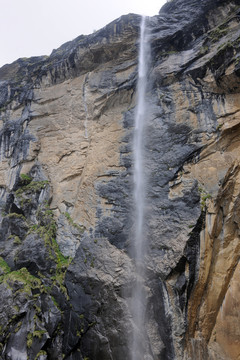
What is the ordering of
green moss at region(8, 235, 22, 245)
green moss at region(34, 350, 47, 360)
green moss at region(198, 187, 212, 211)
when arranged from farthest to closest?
1. green moss at region(8, 235, 22, 245)
2. green moss at region(198, 187, 212, 211)
3. green moss at region(34, 350, 47, 360)

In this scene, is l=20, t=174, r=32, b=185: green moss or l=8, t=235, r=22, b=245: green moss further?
l=20, t=174, r=32, b=185: green moss

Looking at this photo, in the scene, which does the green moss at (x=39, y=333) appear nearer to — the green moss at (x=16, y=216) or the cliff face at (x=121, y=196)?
the cliff face at (x=121, y=196)

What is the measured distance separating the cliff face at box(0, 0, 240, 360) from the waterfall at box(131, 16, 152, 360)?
0.54 ft

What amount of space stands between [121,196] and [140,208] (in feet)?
3.16

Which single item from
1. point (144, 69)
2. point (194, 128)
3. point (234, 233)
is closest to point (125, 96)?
point (144, 69)

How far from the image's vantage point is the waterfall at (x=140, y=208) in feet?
25.0

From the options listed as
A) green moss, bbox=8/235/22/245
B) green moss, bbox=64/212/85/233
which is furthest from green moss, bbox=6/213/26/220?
green moss, bbox=64/212/85/233

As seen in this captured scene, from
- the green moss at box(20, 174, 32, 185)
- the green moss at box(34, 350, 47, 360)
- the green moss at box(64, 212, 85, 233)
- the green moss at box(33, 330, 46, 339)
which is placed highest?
the green moss at box(20, 174, 32, 185)

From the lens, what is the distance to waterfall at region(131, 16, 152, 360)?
300 inches

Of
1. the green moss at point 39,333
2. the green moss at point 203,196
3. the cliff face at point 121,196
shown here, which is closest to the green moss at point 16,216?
the cliff face at point 121,196

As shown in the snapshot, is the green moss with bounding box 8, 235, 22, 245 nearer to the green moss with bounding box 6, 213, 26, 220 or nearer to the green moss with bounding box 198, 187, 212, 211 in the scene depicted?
the green moss with bounding box 6, 213, 26, 220

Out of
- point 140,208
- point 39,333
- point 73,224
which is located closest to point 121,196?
point 140,208

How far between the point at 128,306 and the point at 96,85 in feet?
34.9

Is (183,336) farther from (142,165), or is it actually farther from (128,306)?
(142,165)
